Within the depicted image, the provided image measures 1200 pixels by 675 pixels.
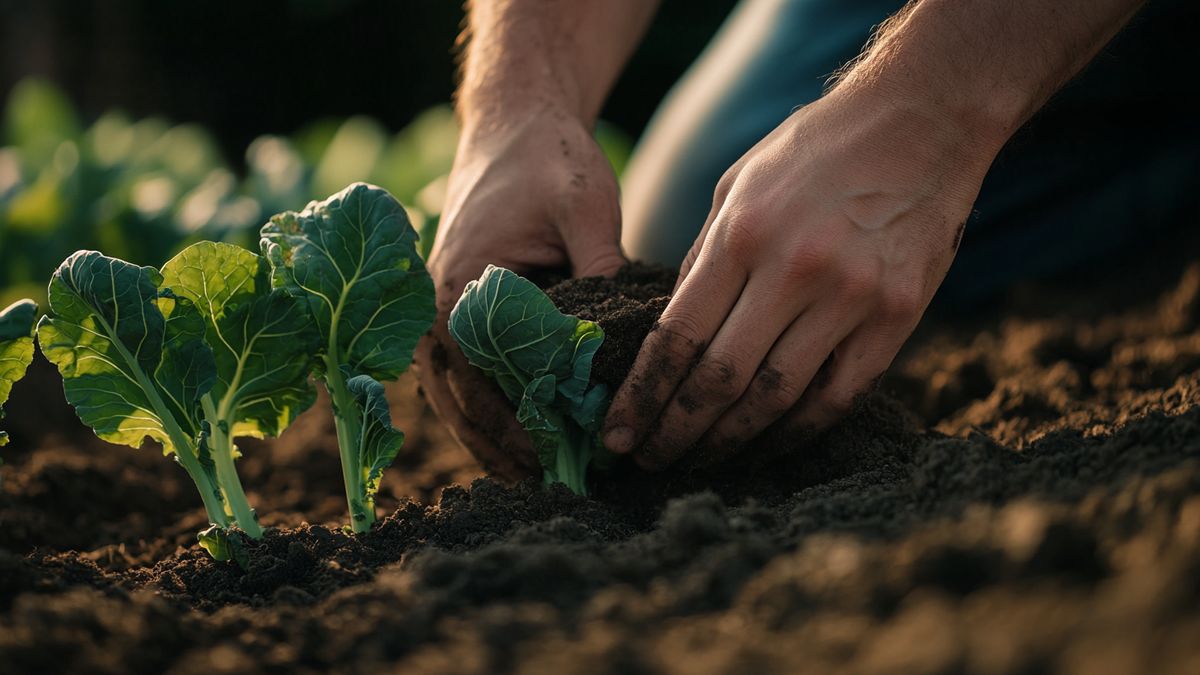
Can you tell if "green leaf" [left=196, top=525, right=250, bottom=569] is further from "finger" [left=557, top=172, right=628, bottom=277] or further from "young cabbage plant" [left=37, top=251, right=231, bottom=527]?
"finger" [left=557, top=172, right=628, bottom=277]

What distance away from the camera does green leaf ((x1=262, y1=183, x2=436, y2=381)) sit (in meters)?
1.69

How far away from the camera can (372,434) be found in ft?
5.71

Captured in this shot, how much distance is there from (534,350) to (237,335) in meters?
0.49

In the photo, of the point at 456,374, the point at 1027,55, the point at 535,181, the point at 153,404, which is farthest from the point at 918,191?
the point at 153,404

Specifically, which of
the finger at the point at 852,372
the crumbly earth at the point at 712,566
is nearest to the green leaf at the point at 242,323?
the crumbly earth at the point at 712,566

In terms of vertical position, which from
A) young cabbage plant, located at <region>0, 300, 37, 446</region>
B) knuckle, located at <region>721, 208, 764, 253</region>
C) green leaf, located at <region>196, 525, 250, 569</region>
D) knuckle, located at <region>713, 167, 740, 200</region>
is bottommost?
green leaf, located at <region>196, 525, 250, 569</region>

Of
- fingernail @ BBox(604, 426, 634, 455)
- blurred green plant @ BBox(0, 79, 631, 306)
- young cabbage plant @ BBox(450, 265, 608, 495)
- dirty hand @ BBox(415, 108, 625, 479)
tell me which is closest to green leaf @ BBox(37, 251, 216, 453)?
young cabbage plant @ BBox(450, 265, 608, 495)

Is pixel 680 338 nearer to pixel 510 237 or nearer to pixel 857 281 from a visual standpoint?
pixel 857 281

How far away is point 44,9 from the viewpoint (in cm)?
770

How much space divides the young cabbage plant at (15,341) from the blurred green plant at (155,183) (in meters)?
1.85

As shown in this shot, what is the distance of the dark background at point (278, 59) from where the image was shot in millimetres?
8148

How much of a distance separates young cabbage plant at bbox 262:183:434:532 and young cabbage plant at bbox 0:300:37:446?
0.37m

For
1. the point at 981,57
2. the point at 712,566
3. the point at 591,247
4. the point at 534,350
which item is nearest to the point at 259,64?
the point at 591,247

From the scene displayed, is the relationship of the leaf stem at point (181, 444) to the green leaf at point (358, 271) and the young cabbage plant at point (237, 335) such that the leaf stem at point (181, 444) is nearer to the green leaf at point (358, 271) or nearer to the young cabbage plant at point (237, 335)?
the young cabbage plant at point (237, 335)
